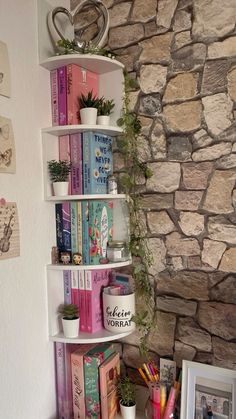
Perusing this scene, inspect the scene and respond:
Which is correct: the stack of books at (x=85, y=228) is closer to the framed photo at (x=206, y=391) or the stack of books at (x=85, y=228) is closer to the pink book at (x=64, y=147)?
the pink book at (x=64, y=147)

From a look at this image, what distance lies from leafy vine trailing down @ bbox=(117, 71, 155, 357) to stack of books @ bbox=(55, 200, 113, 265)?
100 mm

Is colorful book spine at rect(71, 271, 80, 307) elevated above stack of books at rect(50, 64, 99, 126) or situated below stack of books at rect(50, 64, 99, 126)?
below

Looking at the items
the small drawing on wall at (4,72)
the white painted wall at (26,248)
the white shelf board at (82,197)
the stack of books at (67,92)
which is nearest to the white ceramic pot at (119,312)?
the white painted wall at (26,248)

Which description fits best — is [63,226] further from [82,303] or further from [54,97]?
[54,97]

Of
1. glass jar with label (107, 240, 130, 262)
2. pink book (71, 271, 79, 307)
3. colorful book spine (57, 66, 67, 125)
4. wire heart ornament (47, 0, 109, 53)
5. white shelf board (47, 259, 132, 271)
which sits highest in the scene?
wire heart ornament (47, 0, 109, 53)

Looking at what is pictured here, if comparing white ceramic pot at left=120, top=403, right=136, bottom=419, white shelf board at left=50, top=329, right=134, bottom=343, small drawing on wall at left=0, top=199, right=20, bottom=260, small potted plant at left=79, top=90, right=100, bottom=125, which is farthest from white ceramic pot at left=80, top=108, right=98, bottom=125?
white ceramic pot at left=120, top=403, right=136, bottom=419

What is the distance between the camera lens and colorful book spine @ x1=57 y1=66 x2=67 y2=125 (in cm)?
119

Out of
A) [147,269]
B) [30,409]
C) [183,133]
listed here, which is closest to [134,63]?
[183,133]

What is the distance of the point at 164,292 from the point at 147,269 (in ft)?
0.34

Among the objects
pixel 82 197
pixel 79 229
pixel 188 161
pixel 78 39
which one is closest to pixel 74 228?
pixel 79 229

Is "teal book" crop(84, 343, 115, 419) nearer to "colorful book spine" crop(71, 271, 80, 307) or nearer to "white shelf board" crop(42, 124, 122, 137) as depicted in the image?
"colorful book spine" crop(71, 271, 80, 307)

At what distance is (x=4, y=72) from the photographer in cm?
102

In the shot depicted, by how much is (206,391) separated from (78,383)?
45 centimetres

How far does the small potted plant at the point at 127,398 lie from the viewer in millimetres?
1180
